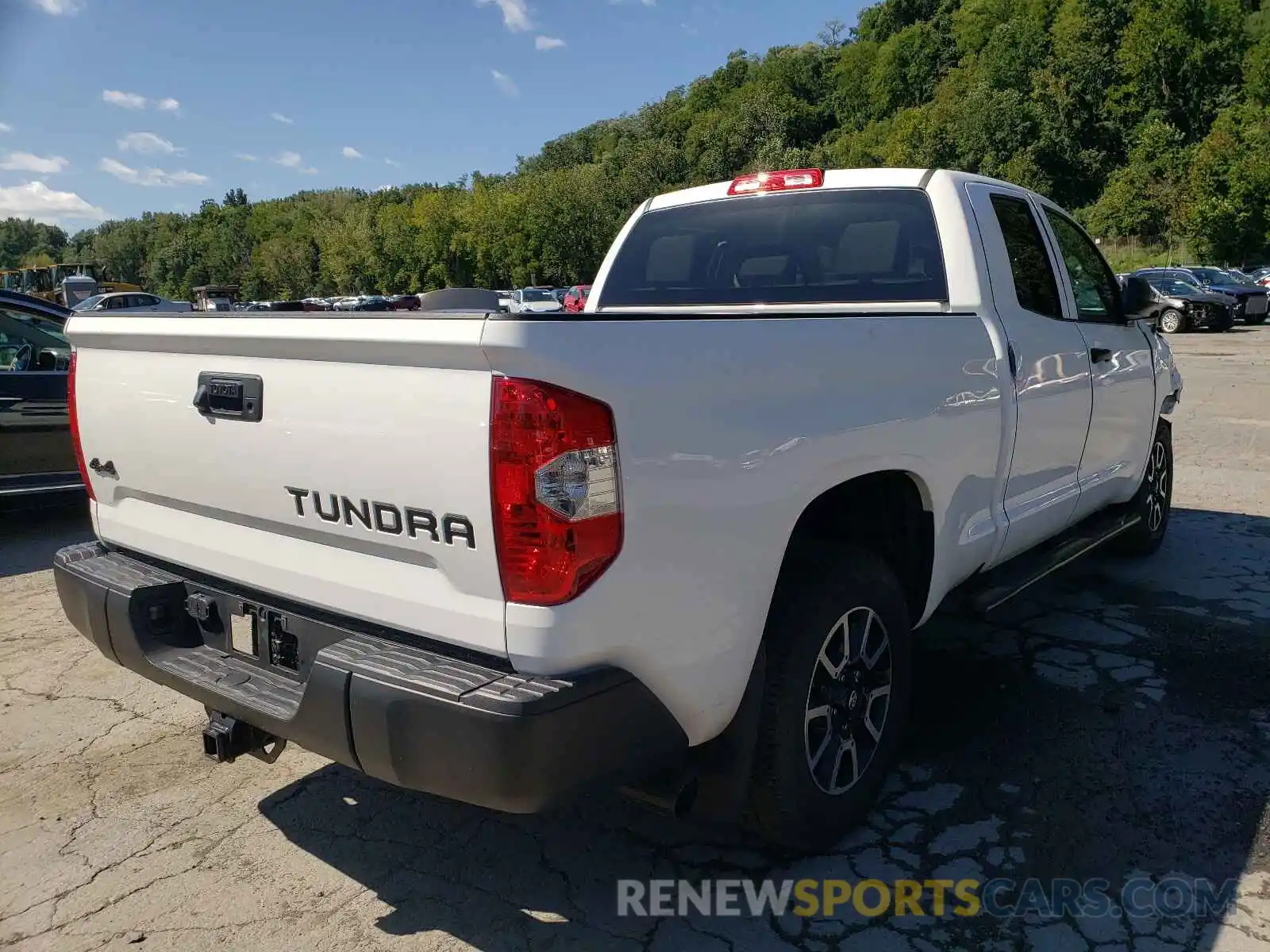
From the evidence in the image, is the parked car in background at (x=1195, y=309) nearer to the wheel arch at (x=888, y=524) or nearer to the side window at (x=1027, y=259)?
the side window at (x=1027, y=259)

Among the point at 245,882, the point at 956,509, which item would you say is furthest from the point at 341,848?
the point at 956,509

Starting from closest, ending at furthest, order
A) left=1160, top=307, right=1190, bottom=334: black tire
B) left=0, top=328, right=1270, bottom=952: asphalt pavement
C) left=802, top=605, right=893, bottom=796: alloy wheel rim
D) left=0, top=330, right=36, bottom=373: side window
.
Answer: left=0, top=328, right=1270, bottom=952: asphalt pavement
left=802, top=605, right=893, bottom=796: alloy wheel rim
left=0, top=330, right=36, bottom=373: side window
left=1160, top=307, right=1190, bottom=334: black tire

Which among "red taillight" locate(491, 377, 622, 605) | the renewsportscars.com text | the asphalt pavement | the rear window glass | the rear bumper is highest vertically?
the rear window glass

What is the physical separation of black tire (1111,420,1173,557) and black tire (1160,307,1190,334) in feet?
73.6

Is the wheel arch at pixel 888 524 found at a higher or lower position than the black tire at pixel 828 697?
higher

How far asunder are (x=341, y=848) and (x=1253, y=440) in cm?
1006

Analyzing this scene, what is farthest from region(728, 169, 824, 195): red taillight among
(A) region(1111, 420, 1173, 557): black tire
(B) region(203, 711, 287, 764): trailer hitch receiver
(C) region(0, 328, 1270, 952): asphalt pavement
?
(B) region(203, 711, 287, 764): trailer hitch receiver

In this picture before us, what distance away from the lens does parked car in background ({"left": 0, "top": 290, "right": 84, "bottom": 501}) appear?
21.5 feet

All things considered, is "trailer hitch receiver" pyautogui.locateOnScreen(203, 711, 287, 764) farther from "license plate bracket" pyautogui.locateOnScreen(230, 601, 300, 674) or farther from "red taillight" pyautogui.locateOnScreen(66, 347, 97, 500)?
"red taillight" pyautogui.locateOnScreen(66, 347, 97, 500)

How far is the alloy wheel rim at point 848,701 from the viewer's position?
271 centimetres

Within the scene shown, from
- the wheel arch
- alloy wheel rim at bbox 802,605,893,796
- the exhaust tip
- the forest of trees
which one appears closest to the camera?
the exhaust tip

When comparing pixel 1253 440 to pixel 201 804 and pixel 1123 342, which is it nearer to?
pixel 1123 342

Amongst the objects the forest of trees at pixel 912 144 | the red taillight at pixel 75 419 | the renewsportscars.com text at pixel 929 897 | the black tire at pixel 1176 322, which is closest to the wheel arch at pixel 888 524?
the renewsportscars.com text at pixel 929 897

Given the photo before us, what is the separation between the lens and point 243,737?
2.56m
